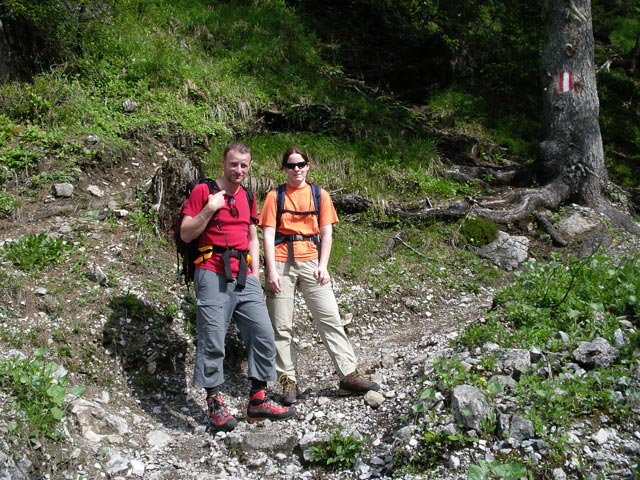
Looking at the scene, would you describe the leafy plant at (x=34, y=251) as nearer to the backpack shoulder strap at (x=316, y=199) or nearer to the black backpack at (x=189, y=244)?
the black backpack at (x=189, y=244)

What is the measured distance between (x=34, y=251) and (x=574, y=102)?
348 inches

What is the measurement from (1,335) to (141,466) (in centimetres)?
193

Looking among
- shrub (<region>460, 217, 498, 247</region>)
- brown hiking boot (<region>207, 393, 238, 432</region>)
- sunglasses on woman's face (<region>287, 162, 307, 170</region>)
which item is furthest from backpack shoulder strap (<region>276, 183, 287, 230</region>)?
shrub (<region>460, 217, 498, 247</region>)

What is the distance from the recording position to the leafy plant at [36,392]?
4123mm

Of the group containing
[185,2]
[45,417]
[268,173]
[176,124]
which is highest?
[185,2]

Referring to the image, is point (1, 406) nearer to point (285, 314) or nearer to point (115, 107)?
point (285, 314)

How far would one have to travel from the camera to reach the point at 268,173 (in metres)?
9.55

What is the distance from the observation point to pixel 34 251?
6.41 meters

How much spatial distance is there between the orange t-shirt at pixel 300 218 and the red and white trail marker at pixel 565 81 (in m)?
6.64

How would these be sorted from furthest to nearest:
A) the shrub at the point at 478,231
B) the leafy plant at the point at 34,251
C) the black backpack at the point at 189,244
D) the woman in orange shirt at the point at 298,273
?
the shrub at the point at 478,231 → the leafy plant at the point at 34,251 → the woman in orange shirt at the point at 298,273 → the black backpack at the point at 189,244

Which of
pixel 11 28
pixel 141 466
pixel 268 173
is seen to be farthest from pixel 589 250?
pixel 11 28

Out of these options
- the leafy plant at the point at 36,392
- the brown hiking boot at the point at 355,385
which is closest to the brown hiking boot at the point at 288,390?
the brown hiking boot at the point at 355,385

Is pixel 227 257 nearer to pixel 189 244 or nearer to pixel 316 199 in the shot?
pixel 189 244

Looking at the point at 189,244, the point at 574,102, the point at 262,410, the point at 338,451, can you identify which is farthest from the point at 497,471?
the point at 574,102
